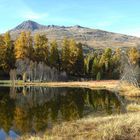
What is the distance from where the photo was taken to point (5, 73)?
112000 mm

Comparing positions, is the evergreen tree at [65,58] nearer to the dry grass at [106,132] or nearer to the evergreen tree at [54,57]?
the evergreen tree at [54,57]

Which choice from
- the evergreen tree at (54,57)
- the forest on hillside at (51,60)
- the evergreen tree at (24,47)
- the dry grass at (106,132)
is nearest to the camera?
the dry grass at (106,132)

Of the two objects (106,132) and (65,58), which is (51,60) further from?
(106,132)

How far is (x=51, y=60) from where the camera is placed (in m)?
117

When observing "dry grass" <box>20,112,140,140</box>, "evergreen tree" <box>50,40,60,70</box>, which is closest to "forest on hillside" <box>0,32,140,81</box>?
"evergreen tree" <box>50,40,60,70</box>

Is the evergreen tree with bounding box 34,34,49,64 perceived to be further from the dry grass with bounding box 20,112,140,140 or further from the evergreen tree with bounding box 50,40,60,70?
the dry grass with bounding box 20,112,140,140

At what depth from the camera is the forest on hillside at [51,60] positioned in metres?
108

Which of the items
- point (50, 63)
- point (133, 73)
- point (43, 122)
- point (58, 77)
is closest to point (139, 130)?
point (43, 122)

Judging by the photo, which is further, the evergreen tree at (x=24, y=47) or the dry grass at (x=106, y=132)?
the evergreen tree at (x=24, y=47)

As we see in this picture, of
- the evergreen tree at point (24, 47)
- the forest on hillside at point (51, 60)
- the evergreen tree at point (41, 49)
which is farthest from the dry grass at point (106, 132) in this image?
the evergreen tree at point (41, 49)

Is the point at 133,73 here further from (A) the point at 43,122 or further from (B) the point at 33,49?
(B) the point at 33,49

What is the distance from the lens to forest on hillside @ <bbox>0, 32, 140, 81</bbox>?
108 m

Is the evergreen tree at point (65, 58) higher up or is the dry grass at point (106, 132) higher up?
the evergreen tree at point (65, 58)

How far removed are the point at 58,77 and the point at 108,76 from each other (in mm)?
20945
